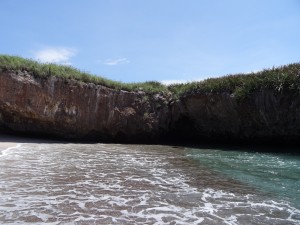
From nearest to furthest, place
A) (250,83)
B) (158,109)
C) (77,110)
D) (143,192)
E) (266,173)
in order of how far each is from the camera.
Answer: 1. (143,192)
2. (266,173)
3. (250,83)
4. (77,110)
5. (158,109)

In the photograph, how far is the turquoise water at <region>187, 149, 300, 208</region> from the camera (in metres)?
6.59

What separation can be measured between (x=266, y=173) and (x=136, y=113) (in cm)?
964

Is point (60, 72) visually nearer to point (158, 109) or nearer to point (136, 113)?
point (136, 113)

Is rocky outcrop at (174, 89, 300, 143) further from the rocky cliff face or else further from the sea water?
the sea water

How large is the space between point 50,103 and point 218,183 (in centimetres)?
1068

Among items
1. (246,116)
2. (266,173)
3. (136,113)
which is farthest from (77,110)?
(266,173)

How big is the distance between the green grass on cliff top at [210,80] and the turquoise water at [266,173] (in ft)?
16.5

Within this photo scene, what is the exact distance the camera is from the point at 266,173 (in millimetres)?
8680

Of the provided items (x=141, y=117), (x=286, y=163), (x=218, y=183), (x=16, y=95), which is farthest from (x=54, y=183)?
(x=141, y=117)

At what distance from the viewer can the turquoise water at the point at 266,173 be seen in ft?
21.6

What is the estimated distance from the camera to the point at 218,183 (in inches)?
288

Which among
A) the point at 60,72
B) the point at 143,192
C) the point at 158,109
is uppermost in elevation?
the point at 60,72

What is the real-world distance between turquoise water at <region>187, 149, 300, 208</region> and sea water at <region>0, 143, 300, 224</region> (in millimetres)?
18

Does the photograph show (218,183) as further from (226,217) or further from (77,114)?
(77,114)
